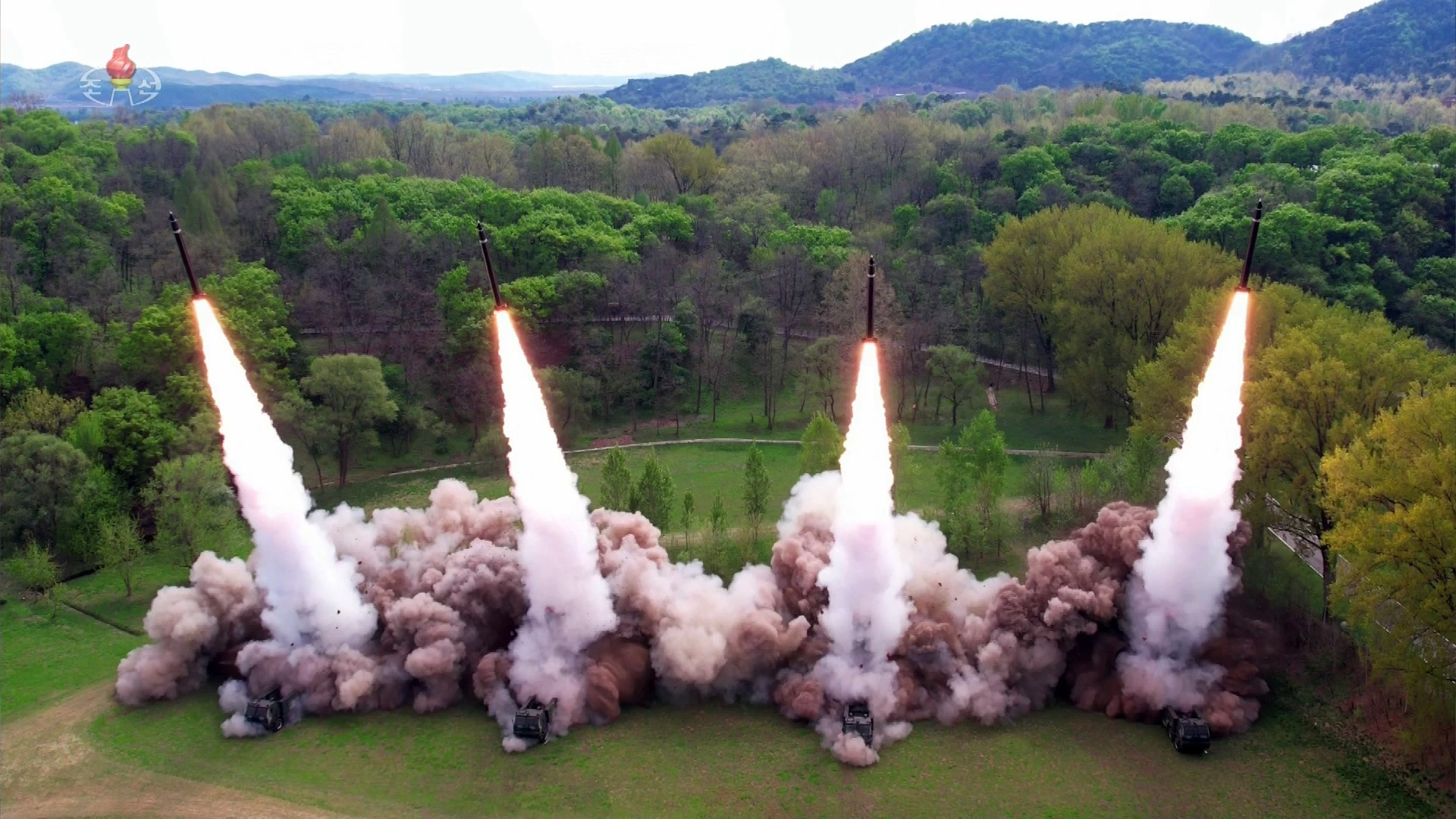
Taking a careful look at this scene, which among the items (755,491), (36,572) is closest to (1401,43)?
(755,491)

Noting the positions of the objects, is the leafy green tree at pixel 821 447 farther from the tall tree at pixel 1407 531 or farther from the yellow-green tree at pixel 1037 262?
the yellow-green tree at pixel 1037 262

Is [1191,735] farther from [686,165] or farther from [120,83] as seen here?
[120,83]

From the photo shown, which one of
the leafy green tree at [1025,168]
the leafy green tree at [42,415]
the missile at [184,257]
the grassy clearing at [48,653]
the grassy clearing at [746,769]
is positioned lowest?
the grassy clearing at [48,653]

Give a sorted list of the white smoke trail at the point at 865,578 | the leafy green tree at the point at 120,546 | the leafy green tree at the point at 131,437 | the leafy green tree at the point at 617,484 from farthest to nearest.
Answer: the leafy green tree at the point at 131,437, the leafy green tree at the point at 617,484, the leafy green tree at the point at 120,546, the white smoke trail at the point at 865,578

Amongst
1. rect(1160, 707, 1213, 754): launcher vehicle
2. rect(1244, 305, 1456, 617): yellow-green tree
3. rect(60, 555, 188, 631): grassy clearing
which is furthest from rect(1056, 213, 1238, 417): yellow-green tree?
rect(60, 555, 188, 631): grassy clearing

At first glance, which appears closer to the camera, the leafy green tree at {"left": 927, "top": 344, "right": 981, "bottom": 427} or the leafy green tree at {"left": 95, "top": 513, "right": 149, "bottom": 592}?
the leafy green tree at {"left": 95, "top": 513, "right": 149, "bottom": 592}

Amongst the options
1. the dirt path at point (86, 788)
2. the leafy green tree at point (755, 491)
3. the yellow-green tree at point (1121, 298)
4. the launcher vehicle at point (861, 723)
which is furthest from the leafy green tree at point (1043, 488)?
the dirt path at point (86, 788)

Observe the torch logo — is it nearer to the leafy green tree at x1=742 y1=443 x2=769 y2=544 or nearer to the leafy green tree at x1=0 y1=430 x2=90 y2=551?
the leafy green tree at x1=0 y1=430 x2=90 y2=551
